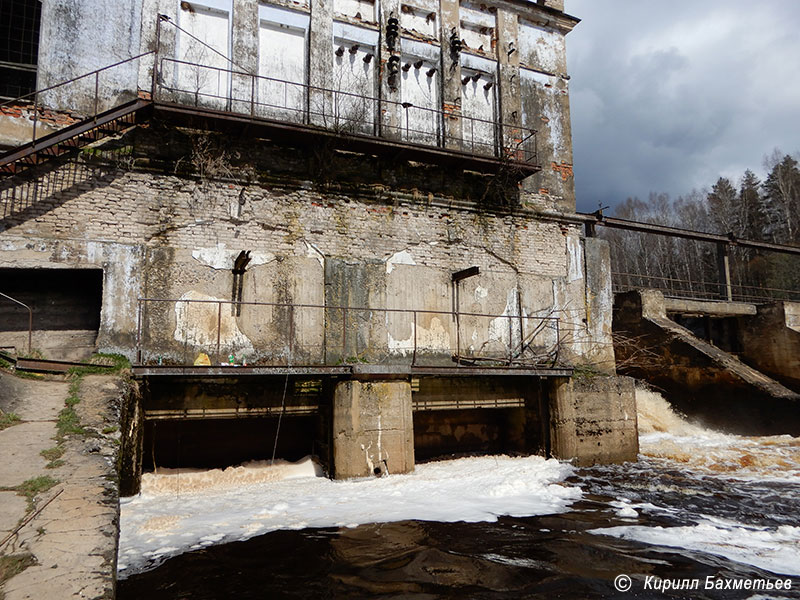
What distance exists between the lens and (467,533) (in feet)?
21.3

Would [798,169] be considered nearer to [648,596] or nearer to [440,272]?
[440,272]

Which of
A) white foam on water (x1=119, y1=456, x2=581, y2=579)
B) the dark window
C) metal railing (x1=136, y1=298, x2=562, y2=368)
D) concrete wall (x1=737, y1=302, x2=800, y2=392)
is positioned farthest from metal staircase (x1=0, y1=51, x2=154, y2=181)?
concrete wall (x1=737, y1=302, x2=800, y2=392)

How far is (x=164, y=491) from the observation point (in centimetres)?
882

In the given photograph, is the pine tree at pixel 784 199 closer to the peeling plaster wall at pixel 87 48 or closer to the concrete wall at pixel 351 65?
the concrete wall at pixel 351 65

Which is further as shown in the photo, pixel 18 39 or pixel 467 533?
pixel 18 39

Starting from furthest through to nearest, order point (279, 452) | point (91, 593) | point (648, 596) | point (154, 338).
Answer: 1. point (279, 452)
2. point (154, 338)
3. point (648, 596)
4. point (91, 593)

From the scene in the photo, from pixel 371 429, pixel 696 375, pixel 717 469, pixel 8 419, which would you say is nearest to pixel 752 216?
pixel 696 375

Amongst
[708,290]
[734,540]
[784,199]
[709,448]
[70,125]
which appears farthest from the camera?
[708,290]

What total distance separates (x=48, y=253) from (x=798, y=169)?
43358 millimetres

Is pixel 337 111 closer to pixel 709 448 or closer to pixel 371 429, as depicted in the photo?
pixel 371 429

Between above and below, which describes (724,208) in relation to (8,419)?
above

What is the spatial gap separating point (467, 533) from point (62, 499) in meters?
4.27

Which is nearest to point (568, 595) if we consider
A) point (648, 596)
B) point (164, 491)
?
point (648, 596)

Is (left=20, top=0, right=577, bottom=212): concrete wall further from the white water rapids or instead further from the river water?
the river water
